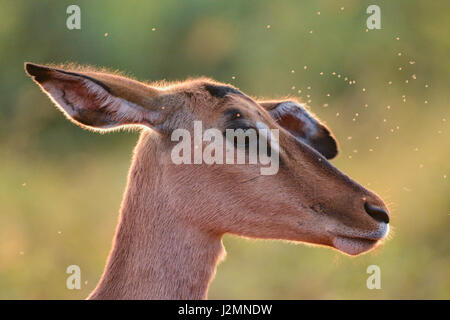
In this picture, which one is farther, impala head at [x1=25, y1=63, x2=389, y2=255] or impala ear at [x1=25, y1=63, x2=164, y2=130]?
impala head at [x1=25, y1=63, x2=389, y2=255]

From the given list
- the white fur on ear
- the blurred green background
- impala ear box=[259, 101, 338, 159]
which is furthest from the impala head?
the blurred green background

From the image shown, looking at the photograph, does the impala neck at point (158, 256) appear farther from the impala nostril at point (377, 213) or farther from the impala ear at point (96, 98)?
the impala nostril at point (377, 213)

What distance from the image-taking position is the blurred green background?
12609 millimetres

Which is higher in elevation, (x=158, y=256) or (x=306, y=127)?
(x=306, y=127)

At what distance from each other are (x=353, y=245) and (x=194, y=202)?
0.90 m

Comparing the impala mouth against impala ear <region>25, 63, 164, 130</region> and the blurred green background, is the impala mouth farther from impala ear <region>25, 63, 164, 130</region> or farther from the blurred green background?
the blurred green background

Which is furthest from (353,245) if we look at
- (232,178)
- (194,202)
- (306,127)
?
(306,127)

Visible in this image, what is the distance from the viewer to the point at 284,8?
663 inches

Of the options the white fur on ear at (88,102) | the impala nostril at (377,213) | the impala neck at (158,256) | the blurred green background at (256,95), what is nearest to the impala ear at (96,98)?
the white fur on ear at (88,102)

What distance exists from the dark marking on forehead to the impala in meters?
0.12

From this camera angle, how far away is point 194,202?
5.31m

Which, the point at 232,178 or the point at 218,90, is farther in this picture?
the point at 218,90

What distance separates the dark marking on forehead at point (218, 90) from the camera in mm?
5605

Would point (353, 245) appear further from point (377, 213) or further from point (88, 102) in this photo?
point (88, 102)
